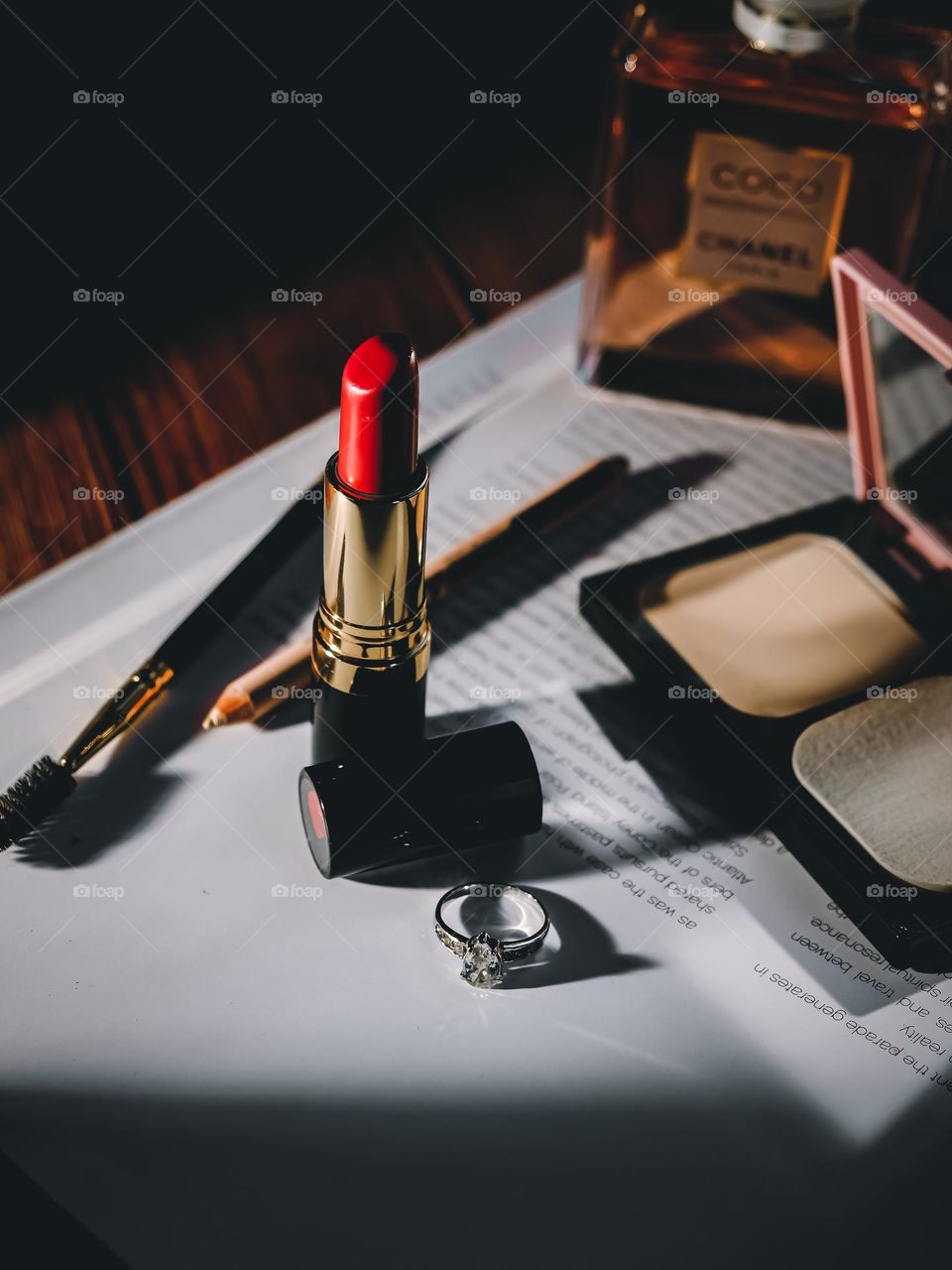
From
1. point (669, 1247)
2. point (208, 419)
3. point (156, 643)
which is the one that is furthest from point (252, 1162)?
point (208, 419)

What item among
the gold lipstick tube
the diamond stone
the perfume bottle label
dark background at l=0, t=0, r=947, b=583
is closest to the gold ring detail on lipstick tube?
the gold lipstick tube

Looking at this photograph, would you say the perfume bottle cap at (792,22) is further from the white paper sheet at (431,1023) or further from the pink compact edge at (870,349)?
the white paper sheet at (431,1023)

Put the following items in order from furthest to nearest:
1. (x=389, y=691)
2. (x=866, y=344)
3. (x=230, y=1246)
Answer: (x=866, y=344) < (x=389, y=691) < (x=230, y=1246)

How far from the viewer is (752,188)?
70 cm

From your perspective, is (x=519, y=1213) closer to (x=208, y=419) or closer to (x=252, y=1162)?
(x=252, y=1162)

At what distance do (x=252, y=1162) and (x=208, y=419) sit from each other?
45 cm

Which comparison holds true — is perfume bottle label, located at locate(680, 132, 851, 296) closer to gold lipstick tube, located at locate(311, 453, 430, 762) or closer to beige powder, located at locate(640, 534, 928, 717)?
beige powder, located at locate(640, 534, 928, 717)

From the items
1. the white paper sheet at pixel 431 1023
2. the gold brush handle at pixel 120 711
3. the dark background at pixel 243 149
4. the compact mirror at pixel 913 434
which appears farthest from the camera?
the dark background at pixel 243 149

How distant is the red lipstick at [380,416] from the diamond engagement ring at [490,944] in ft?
0.58

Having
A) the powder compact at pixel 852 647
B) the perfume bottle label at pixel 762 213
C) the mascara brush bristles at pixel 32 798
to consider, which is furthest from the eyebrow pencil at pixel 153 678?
the perfume bottle label at pixel 762 213

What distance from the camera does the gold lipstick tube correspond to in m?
0.47

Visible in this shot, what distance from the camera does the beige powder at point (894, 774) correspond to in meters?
0.51

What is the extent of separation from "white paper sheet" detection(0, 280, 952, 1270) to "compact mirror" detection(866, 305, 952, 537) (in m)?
0.20

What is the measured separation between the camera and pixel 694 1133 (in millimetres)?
458
